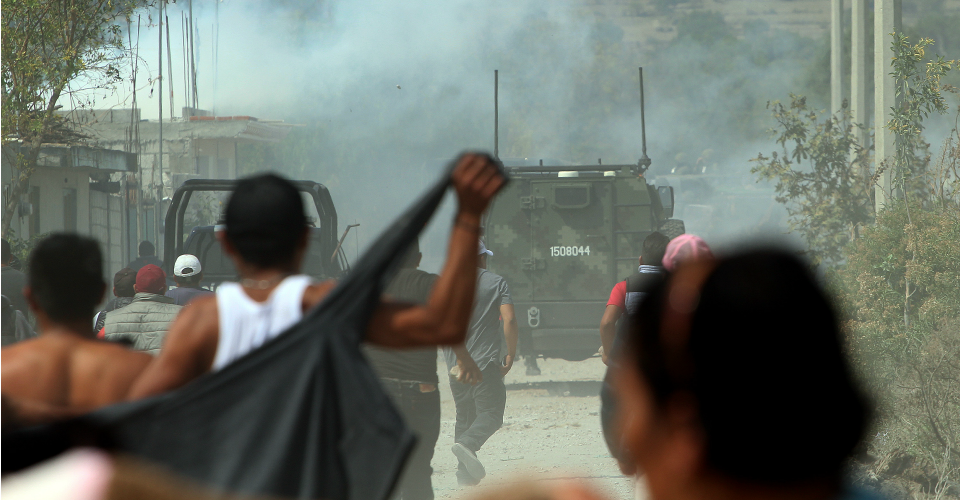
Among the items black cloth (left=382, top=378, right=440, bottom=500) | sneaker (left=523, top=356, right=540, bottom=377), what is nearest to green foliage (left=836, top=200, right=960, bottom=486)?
black cloth (left=382, top=378, right=440, bottom=500)

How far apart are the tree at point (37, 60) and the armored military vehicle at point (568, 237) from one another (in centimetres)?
602

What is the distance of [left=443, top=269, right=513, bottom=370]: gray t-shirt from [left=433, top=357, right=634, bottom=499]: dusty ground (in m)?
0.86

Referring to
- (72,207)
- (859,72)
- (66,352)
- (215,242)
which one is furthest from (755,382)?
(72,207)

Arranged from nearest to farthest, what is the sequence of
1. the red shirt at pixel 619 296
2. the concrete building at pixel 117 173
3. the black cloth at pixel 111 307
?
the red shirt at pixel 619 296 < the black cloth at pixel 111 307 < the concrete building at pixel 117 173

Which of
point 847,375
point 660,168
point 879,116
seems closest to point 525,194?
point 879,116

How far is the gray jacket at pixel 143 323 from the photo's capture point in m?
4.69

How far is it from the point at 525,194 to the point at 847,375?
11.6 m

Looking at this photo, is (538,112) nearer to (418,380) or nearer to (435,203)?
(418,380)

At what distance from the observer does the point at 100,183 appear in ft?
55.9

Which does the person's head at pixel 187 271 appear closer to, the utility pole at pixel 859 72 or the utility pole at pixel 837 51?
the utility pole at pixel 859 72

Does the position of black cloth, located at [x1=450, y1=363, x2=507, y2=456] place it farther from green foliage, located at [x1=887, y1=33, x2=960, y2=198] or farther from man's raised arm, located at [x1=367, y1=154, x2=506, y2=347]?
man's raised arm, located at [x1=367, y1=154, x2=506, y2=347]

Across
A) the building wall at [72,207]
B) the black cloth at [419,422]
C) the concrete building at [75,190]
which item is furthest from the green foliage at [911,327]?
the building wall at [72,207]

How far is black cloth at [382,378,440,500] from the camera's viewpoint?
5070 millimetres

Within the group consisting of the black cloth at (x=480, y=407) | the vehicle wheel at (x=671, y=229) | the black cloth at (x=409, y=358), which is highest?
the vehicle wheel at (x=671, y=229)
